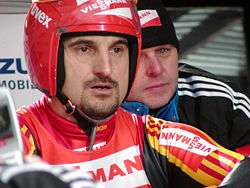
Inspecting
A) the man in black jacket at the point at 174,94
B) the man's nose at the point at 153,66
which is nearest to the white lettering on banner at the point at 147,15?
the man in black jacket at the point at 174,94

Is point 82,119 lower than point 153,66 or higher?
higher

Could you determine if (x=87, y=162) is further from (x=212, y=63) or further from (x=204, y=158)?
(x=212, y=63)

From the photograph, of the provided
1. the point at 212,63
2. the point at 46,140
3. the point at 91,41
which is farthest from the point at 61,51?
the point at 212,63

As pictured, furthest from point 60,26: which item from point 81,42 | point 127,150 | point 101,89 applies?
point 127,150

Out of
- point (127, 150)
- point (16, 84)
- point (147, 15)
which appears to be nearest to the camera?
point (127, 150)

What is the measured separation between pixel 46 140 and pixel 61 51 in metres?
0.22

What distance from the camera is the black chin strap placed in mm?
1780

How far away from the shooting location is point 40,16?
1.81 metres

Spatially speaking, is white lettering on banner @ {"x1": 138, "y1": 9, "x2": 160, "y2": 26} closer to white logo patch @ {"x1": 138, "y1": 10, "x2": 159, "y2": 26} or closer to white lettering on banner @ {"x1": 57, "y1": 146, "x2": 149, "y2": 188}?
white logo patch @ {"x1": 138, "y1": 10, "x2": 159, "y2": 26}

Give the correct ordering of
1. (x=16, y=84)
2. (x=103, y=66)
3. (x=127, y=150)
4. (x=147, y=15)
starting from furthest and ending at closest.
Answer: (x=147, y=15) → (x=16, y=84) → (x=127, y=150) → (x=103, y=66)

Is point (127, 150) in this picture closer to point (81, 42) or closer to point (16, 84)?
point (81, 42)

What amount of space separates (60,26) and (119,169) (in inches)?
14.8

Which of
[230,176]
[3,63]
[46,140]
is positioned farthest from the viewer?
[3,63]

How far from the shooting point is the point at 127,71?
183 cm
